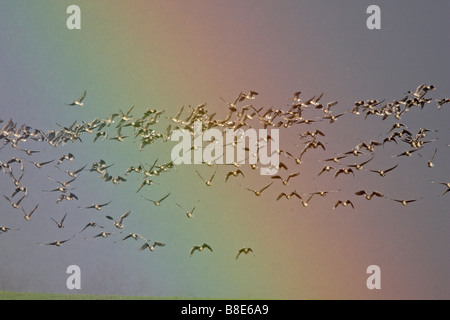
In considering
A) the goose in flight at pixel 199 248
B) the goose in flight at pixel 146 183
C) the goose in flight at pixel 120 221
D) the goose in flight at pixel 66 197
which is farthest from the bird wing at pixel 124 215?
the goose in flight at pixel 199 248

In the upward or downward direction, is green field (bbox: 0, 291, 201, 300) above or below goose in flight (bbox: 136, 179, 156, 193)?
below

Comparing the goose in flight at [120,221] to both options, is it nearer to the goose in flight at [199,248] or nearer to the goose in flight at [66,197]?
the goose in flight at [66,197]

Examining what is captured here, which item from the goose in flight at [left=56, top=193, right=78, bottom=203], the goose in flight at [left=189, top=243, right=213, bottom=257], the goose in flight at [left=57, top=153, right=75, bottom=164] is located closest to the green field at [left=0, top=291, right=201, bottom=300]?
the goose in flight at [left=189, top=243, right=213, bottom=257]

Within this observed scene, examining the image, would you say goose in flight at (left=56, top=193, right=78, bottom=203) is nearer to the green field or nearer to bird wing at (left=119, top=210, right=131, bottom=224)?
bird wing at (left=119, top=210, right=131, bottom=224)

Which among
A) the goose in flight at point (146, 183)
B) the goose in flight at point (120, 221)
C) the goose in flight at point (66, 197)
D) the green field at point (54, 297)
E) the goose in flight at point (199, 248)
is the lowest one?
the green field at point (54, 297)

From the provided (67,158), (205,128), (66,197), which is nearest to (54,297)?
(66,197)

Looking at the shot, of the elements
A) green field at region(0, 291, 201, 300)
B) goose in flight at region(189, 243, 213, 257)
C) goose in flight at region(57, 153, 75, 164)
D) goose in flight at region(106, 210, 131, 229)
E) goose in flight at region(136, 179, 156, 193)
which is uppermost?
goose in flight at region(57, 153, 75, 164)

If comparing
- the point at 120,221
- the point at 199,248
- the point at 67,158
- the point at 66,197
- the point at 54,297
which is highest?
the point at 67,158

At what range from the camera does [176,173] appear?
130 inches

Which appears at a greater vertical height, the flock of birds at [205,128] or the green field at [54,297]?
the flock of birds at [205,128]

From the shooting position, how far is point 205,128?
329cm

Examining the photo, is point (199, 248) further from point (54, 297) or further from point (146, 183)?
point (54, 297)

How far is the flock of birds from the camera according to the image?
3.25 m

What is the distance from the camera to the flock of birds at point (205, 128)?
128 inches
